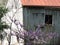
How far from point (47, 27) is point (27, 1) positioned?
2459 mm

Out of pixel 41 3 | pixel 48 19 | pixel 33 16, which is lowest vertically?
pixel 48 19

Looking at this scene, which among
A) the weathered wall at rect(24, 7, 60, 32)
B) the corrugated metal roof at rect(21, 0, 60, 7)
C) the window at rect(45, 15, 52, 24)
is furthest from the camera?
the window at rect(45, 15, 52, 24)

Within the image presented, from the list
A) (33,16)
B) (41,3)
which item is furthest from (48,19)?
(41,3)

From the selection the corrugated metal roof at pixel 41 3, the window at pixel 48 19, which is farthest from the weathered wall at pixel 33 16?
the corrugated metal roof at pixel 41 3

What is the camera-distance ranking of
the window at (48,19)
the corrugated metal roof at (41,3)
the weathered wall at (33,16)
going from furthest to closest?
the window at (48,19), the weathered wall at (33,16), the corrugated metal roof at (41,3)

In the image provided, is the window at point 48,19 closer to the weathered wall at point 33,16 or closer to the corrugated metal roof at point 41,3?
the weathered wall at point 33,16

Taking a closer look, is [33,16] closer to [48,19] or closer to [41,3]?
[41,3]

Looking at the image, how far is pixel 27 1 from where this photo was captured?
21.1 metres

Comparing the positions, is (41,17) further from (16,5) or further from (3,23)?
(3,23)

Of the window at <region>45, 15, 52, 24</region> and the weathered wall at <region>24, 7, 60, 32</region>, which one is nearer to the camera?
the weathered wall at <region>24, 7, 60, 32</region>

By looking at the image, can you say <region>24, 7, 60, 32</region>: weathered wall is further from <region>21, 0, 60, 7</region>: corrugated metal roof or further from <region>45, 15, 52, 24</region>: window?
<region>21, 0, 60, 7</region>: corrugated metal roof

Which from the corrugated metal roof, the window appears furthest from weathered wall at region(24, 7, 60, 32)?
the corrugated metal roof

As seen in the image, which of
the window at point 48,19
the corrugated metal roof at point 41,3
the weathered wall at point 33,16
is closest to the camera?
the corrugated metal roof at point 41,3

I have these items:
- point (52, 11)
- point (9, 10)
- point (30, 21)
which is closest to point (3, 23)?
point (9, 10)
